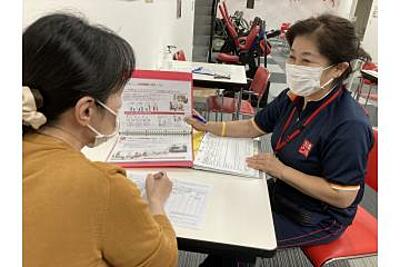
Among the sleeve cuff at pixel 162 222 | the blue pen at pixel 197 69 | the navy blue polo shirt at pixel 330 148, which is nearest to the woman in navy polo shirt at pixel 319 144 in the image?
the navy blue polo shirt at pixel 330 148

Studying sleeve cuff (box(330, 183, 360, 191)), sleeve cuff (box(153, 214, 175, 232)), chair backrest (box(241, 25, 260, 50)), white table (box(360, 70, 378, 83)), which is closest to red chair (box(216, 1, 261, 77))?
chair backrest (box(241, 25, 260, 50))

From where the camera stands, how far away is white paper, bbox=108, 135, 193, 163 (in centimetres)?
120

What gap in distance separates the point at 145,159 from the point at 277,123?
1.96 ft

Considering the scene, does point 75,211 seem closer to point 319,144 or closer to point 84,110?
point 84,110

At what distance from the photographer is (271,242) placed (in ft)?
2.81

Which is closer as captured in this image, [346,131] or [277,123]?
[346,131]

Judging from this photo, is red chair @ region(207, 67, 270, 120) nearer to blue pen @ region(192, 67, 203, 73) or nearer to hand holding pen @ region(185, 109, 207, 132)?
blue pen @ region(192, 67, 203, 73)

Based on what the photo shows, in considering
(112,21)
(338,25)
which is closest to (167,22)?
(112,21)

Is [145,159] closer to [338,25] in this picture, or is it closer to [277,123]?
[277,123]

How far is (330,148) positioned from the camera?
1.07 metres

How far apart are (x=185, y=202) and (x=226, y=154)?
36cm

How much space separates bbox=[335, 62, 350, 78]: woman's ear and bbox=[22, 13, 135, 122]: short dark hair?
2.78ft

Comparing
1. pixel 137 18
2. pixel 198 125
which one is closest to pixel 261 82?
pixel 137 18
